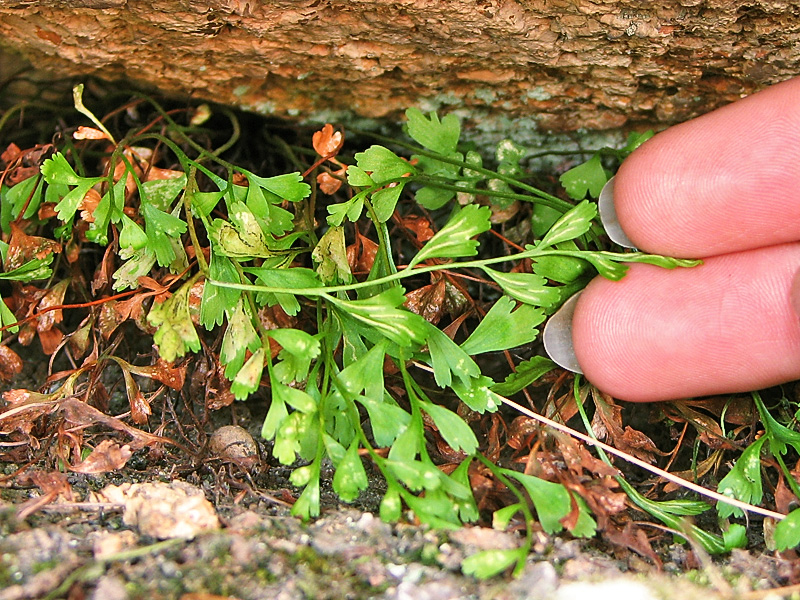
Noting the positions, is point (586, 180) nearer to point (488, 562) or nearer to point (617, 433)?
point (617, 433)

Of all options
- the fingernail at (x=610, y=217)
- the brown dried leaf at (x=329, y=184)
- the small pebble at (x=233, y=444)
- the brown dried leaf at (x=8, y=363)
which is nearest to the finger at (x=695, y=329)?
the fingernail at (x=610, y=217)

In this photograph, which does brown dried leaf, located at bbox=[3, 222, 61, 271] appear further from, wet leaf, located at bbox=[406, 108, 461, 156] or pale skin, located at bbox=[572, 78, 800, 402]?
pale skin, located at bbox=[572, 78, 800, 402]

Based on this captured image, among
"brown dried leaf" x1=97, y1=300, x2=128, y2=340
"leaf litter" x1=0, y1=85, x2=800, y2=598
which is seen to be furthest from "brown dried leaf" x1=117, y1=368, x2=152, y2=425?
"brown dried leaf" x1=97, y1=300, x2=128, y2=340

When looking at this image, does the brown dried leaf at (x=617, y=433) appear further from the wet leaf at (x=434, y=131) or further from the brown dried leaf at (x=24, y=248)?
the brown dried leaf at (x=24, y=248)

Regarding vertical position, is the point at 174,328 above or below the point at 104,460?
above

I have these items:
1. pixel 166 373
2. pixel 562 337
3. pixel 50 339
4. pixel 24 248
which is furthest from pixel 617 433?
pixel 24 248
